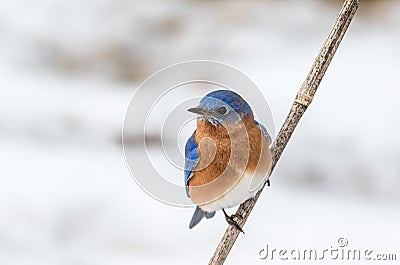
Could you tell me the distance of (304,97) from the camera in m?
0.35

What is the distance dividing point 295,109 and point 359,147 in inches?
53.0

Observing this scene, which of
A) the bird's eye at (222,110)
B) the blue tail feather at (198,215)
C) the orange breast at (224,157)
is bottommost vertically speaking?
the blue tail feather at (198,215)

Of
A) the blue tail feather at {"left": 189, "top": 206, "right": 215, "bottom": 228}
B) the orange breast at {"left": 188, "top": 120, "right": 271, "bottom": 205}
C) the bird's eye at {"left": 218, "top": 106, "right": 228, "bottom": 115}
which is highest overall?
the bird's eye at {"left": 218, "top": 106, "right": 228, "bottom": 115}

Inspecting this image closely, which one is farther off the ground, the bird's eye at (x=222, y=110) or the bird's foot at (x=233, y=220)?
the bird's eye at (x=222, y=110)

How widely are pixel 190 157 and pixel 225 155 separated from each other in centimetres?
2

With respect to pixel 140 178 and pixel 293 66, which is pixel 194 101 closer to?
pixel 140 178

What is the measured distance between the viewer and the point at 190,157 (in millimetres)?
352

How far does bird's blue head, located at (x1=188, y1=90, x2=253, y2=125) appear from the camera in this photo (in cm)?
33

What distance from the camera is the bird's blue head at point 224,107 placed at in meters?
0.33

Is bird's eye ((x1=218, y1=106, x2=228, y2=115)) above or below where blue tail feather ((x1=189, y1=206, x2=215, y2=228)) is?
above

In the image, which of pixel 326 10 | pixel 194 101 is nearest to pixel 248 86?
pixel 194 101

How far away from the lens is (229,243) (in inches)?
14.0

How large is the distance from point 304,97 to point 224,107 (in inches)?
2.0

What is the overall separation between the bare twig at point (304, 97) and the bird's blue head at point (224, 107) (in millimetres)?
30
